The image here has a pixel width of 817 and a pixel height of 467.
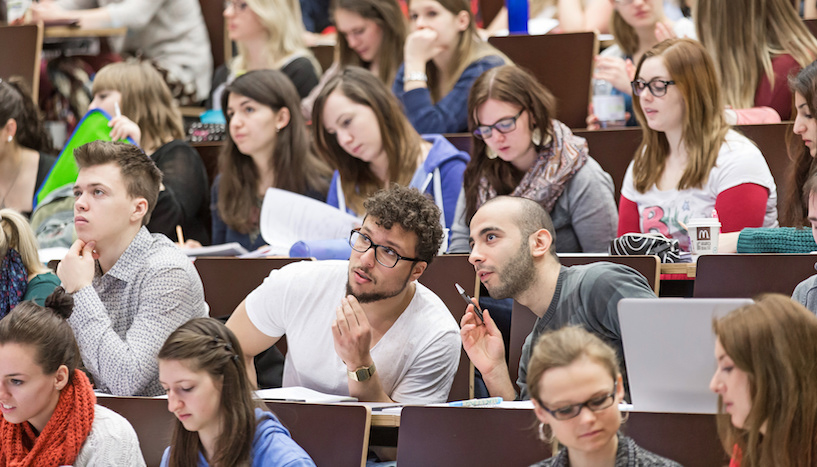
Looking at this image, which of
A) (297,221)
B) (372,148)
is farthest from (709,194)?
(297,221)

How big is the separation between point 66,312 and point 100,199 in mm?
413

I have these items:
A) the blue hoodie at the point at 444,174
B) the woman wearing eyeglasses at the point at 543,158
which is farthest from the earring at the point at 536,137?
the blue hoodie at the point at 444,174

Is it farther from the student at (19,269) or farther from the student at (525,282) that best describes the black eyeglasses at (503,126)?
the student at (19,269)

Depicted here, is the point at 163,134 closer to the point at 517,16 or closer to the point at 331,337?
the point at 517,16

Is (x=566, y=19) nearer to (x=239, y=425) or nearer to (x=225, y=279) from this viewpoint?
(x=225, y=279)

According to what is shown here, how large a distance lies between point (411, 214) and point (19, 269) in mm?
1093

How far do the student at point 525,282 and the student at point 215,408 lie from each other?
0.57 meters

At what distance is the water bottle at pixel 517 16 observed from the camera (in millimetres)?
4109

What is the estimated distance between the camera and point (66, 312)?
7.66 feet

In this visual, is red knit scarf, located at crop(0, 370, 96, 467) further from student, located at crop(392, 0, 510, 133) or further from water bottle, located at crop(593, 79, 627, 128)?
water bottle, located at crop(593, 79, 627, 128)

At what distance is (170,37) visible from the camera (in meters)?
4.96

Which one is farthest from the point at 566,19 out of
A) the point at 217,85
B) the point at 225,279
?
the point at 225,279

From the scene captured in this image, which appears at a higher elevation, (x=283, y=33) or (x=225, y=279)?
(x=283, y=33)

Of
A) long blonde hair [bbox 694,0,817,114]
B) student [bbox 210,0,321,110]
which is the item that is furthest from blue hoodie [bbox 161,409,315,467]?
student [bbox 210,0,321,110]
